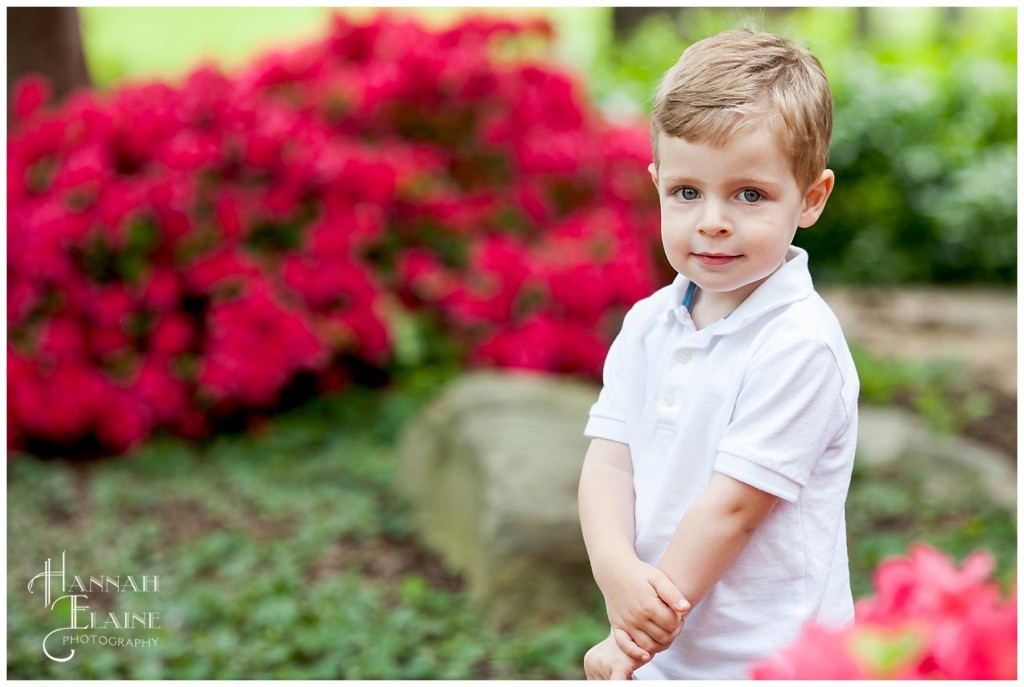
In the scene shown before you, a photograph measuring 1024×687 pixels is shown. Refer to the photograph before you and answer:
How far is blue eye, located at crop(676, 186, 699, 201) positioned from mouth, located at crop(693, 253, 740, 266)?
0.24 feet

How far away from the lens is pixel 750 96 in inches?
55.1

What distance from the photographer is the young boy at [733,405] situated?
4.63ft

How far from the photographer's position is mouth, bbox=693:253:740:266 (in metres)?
1.46

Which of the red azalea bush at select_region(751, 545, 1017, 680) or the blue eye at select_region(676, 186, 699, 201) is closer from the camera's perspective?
the red azalea bush at select_region(751, 545, 1017, 680)

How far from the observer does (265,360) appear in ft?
15.1

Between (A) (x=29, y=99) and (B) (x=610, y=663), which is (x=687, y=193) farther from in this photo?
(A) (x=29, y=99)

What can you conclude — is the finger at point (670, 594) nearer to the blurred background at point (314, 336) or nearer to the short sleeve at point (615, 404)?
the short sleeve at point (615, 404)

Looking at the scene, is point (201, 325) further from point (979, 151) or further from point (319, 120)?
point (979, 151)

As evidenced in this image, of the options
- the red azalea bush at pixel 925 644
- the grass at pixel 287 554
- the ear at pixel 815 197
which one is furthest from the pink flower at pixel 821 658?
the grass at pixel 287 554

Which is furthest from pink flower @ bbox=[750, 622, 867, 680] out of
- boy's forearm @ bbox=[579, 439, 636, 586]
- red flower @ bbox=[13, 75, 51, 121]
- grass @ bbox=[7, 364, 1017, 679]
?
red flower @ bbox=[13, 75, 51, 121]

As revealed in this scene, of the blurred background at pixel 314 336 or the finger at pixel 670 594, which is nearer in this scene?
the finger at pixel 670 594

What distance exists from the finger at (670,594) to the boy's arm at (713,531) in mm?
11

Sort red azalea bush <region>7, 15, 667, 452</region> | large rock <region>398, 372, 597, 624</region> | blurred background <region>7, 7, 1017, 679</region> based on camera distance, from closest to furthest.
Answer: large rock <region>398, 372, 597, 624</region> → blurred background <region>7, 7, 1017, 679</region> → red azalea bush <region>7, 15, 667, 452</region>

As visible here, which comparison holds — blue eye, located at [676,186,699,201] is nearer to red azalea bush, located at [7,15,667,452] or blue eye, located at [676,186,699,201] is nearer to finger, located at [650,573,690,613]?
finger, located at [650,573,690,613]
